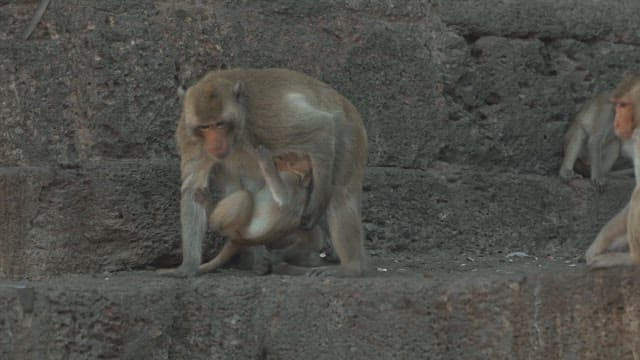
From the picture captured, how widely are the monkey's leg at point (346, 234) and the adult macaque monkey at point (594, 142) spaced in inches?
91.1

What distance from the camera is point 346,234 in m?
6.53

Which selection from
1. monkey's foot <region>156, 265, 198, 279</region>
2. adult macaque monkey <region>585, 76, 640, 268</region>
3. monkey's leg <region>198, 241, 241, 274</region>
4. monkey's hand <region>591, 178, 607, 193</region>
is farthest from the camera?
monkey's hand <region>591, 178, 607, 193</region>

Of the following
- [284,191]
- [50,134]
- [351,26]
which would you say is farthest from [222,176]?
[351,26]

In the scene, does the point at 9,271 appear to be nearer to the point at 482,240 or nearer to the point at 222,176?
the point at 222,176

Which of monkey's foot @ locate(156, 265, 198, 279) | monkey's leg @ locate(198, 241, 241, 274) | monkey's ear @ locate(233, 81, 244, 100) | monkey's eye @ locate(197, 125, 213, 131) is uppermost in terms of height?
monkey's ear @ locate(233, 81, 244, 100)

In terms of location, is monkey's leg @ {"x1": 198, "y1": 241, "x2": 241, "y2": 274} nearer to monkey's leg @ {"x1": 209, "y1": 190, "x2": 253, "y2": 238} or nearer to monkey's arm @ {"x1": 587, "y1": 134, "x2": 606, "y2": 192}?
monkey's leg @ {"x1": 209, "y1": 190, "x2": 253, "y2": 238}

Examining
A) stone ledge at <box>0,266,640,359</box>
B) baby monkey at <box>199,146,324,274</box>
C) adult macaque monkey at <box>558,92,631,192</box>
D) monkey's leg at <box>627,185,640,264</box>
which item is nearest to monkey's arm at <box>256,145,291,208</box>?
baby monkey at <box>199,146,324,274</box>

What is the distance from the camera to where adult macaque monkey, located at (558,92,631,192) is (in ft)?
28.1

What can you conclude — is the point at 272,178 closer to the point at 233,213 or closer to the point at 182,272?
the point at 233,213

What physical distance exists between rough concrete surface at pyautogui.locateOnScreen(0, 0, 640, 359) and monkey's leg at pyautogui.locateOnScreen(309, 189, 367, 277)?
0.20 metres

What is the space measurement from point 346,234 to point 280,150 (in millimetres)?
493

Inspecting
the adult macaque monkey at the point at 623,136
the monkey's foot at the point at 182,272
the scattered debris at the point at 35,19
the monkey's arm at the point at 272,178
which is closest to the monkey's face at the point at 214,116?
the monkey's arm at the point at 272,178

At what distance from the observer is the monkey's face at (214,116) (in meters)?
6.21

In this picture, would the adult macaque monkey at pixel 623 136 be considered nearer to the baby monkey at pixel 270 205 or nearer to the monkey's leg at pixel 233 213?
the baby monkey at pixel 270 205
